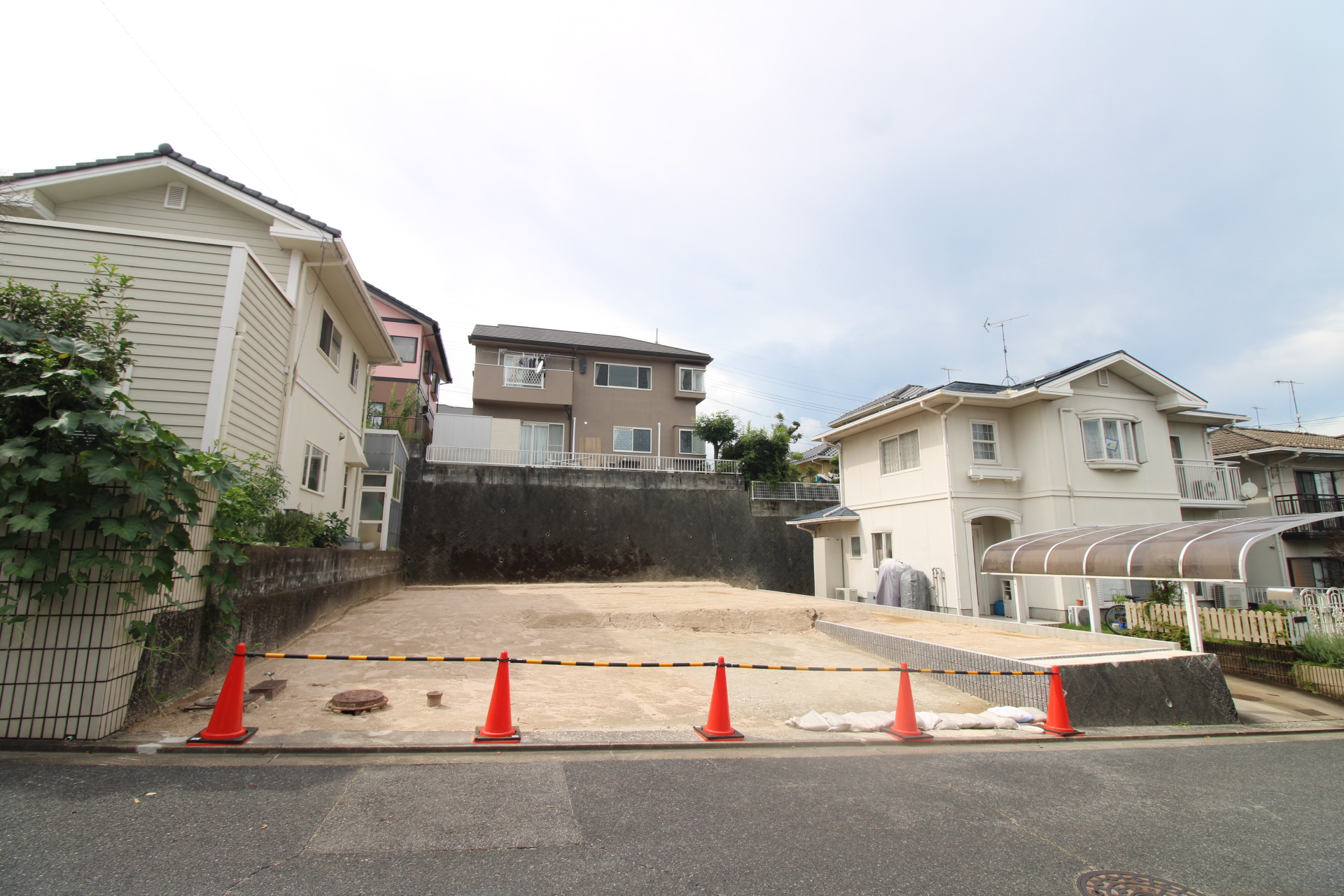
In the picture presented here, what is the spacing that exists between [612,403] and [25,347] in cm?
2348

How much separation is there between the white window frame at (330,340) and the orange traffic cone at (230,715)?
27.0 ft

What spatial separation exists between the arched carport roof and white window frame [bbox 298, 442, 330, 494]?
13508 millimetres

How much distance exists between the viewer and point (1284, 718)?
28.0ft

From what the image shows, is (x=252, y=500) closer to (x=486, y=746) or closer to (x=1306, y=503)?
(x=486, y=746)

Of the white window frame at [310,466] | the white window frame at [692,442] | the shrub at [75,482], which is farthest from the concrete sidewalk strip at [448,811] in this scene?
the white window frame at [692,442]

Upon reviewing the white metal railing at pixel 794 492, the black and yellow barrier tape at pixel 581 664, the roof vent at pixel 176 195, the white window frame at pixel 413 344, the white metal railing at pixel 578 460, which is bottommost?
the black and yellow barrier tape at pixel 581 664

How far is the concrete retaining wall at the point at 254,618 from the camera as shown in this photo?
4.94 metres

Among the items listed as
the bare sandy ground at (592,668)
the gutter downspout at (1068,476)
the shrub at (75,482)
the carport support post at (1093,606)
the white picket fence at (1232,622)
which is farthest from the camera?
the gutter downspout at (1068,476)

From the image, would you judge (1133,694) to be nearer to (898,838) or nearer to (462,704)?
(898,838)

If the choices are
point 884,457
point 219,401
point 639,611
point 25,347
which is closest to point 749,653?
point 639,611

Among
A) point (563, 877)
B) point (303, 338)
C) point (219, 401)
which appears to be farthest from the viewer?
point (303, 338)

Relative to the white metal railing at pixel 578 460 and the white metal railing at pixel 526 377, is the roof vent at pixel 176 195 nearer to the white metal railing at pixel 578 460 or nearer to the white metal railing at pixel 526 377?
the white metal railing at pixel 578 460

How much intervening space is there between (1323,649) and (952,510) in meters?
7.36

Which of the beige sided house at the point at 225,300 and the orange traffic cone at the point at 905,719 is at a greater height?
the beige sided house at the point at 225,300
